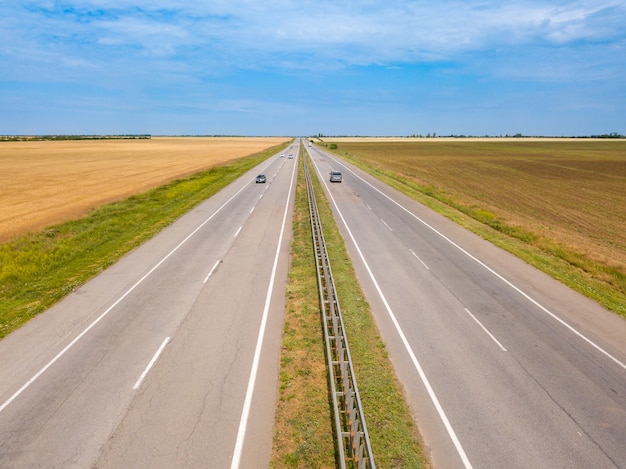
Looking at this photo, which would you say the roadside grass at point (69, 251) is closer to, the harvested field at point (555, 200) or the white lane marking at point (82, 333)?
the white lane marking at point (82, 333)

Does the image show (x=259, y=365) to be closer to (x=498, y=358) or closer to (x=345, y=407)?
(x=345, y=407)

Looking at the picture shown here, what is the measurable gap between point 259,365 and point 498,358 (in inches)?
330

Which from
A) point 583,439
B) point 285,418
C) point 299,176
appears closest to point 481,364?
point 583,439

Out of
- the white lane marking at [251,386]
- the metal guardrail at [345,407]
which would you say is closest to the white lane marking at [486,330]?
the metal guardrail at [345,407]

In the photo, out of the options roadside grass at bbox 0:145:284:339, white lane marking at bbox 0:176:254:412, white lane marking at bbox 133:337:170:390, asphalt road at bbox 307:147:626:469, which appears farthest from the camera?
roadside grass at bbox 0:145:284:339

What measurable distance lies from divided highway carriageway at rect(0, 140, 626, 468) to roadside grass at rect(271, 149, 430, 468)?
0.45 m

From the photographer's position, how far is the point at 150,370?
1191 cm

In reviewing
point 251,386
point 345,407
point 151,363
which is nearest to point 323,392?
point 345,407

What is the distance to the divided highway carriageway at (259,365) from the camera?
906cm

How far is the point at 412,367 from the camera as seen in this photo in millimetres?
12070

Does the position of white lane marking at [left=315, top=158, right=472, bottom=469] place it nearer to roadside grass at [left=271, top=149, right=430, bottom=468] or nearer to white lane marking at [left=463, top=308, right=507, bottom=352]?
roadside grass at [left=271, top=149, right=430, bottom=468]

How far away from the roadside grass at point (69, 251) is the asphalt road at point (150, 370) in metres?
1.19

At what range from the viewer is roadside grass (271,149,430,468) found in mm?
8727

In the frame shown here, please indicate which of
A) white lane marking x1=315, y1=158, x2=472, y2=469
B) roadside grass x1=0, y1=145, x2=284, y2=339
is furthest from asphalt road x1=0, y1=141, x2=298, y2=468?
white lane marking x1=315, y1=158, x2=472, y2=469
